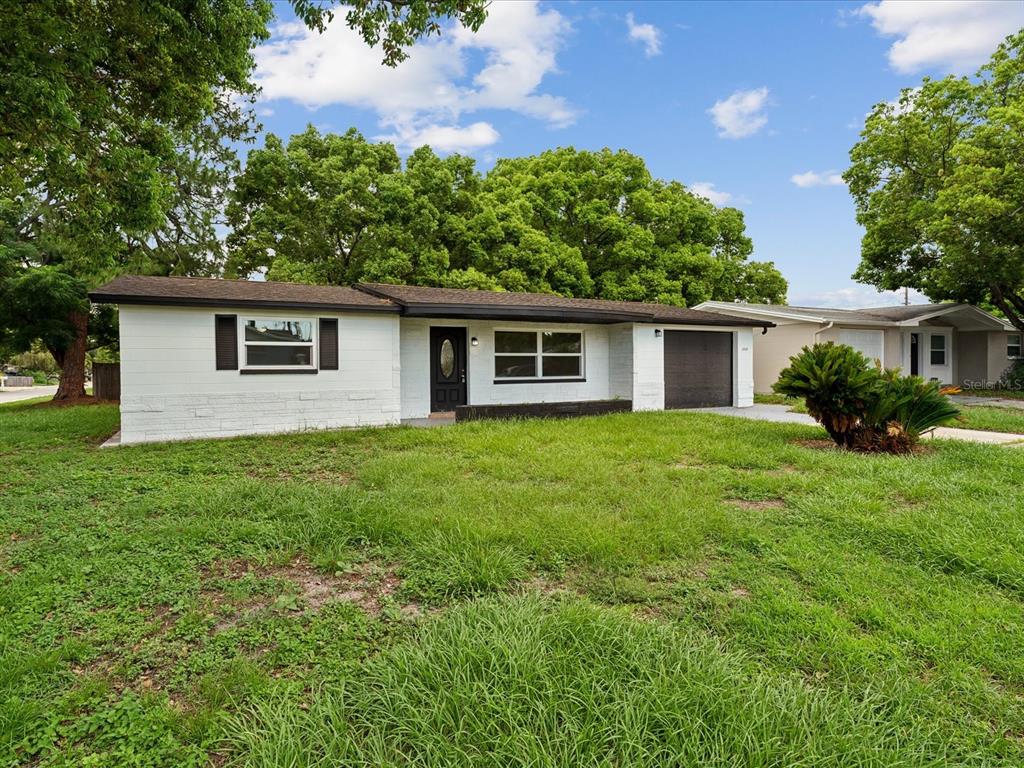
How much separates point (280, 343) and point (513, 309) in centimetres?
457

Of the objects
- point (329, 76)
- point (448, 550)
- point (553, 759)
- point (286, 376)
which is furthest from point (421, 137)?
point (553, 759)

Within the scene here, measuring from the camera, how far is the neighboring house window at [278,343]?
9.27 metres

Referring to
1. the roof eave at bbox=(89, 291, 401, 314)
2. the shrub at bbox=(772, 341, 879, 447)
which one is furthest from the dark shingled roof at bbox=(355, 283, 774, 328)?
the shrub at bbox=(772, 341, 879, 447)

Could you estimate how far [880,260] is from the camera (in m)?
19.2

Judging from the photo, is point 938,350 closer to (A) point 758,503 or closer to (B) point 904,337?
(B) point 904,337

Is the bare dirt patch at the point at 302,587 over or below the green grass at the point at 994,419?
below

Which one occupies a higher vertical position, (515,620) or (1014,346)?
(1014,346)

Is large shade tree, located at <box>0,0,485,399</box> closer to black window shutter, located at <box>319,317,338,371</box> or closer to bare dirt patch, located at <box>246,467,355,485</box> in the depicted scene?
black window shutter, located at <box>319,317,338,371</box>

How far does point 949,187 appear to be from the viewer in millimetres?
15219

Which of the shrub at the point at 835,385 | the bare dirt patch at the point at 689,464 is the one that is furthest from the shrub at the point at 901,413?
the bare dirt patch at the point at 689,464

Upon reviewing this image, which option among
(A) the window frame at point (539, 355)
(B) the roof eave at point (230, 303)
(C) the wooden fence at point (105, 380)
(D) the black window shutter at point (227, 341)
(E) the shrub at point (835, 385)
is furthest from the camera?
(C) the wooden fence at point (105, 380)

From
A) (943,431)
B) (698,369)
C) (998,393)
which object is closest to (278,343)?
(698,369)

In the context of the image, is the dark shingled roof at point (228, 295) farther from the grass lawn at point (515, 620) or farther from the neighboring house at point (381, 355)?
the grass lawn at point (515, 620)

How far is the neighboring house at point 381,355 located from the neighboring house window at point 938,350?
10188 mm
